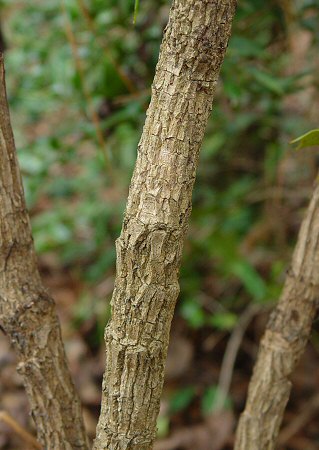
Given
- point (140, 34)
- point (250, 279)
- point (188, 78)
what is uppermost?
point (140, 34)

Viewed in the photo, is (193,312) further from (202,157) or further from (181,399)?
(202,157)

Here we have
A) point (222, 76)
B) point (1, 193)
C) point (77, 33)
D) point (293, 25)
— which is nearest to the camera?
point (1, 193)

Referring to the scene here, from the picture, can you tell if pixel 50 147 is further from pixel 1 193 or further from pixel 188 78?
pixel 188 78

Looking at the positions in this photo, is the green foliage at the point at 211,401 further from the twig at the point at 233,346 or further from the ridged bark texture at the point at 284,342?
the ridged bark texture at the point at 284,342

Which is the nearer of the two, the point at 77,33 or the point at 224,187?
the point at 77,33

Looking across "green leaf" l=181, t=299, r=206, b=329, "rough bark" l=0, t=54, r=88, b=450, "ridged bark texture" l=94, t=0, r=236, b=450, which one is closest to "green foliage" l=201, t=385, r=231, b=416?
"green leaf" l=181, t=299, r=206, b=329

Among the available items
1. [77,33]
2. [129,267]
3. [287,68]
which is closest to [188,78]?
[129,267]

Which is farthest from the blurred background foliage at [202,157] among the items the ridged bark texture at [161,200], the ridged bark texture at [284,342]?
the ridged bark texture at [161,200]
